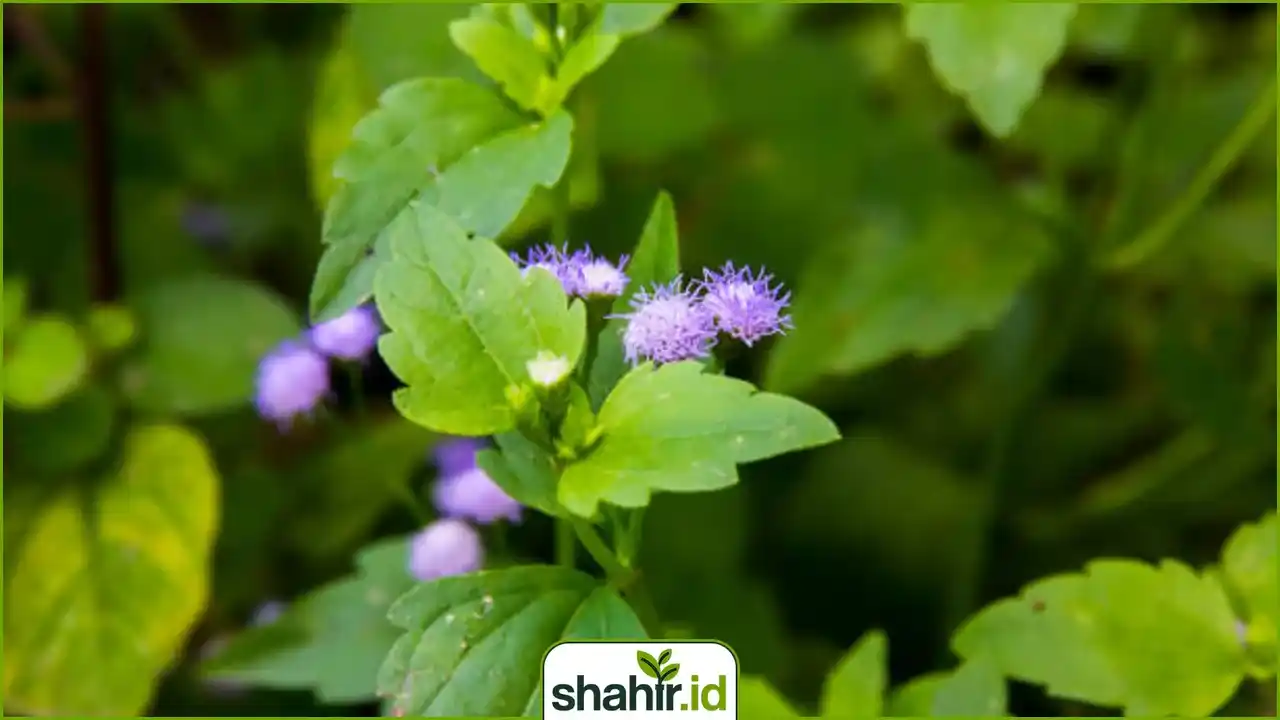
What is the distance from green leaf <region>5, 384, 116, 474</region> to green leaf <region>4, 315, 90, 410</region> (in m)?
0.04

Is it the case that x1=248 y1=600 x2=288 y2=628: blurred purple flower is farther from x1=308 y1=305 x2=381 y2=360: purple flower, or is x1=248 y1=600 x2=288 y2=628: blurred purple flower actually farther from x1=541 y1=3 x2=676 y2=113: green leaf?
x1=541 y1=3 x2=676 y2=113: green leaf

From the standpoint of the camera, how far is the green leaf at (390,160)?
64 centimetres

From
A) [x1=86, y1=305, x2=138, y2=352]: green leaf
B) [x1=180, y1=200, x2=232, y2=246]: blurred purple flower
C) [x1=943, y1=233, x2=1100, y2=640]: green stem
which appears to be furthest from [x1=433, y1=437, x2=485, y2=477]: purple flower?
[x1=180, y1=200, x2=232, y2=246]: blurred purple flower

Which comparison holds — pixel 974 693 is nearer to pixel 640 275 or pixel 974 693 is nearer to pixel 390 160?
pixel 640 275

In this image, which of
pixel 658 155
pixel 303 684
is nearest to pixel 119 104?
pixel 658 155

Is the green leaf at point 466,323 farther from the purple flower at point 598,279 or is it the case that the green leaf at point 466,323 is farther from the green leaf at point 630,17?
the green leaf at point 630,17

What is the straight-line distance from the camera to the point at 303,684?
805 mm

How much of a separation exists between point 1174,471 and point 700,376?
75 cm

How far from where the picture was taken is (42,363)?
0.98 meters

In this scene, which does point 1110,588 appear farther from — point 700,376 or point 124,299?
point 124,299

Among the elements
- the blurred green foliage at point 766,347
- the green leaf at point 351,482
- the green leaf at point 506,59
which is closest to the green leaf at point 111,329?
the blurred green foliage at point 766,347

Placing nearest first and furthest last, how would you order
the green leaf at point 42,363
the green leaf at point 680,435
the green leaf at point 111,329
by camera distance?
the green leaf at point 680,435 → the green leaf at point 42,363 → the green leaf at point 111,329

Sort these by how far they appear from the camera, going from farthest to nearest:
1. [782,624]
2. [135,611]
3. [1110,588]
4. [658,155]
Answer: [658,155]
[782,624]
[135,611]
[1110,588]

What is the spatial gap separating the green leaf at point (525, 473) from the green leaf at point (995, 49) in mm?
348
